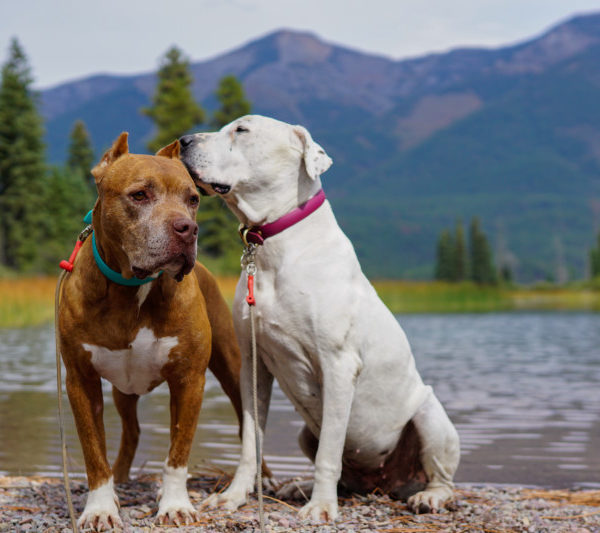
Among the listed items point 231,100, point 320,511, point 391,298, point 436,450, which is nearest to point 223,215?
point 231,100

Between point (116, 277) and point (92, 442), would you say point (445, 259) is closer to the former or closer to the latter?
point (92, 442)

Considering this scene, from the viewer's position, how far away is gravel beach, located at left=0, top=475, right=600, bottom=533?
11.7 ft

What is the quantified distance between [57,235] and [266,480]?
5207 centimetres

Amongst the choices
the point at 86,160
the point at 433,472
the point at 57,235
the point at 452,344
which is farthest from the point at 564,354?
the point at 86,160

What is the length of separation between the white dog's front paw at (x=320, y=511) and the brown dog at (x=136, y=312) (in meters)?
0.54

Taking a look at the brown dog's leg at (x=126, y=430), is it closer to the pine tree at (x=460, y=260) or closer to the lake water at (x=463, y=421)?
the lake water at (x=463, y=421)

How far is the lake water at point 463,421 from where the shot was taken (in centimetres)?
568

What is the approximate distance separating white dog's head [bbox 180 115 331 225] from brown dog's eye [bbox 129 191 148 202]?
0.59 m

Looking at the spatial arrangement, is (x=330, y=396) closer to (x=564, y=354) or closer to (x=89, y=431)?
(x=89, y=431)

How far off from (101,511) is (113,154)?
5.24 feet

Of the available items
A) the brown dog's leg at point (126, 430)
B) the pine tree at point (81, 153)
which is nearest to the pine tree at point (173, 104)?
the pine tree at point (81, 153)

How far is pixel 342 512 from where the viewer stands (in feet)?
12.9

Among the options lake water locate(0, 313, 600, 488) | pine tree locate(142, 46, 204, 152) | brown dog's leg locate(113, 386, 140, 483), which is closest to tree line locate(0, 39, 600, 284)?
pine tree locate(142, 46, 204, 152)

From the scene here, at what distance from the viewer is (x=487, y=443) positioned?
6719mm
